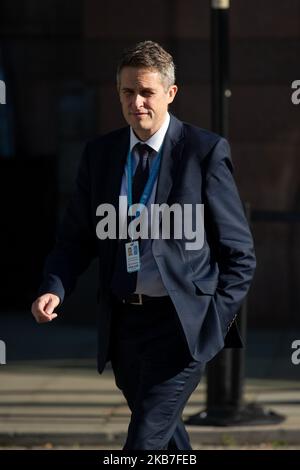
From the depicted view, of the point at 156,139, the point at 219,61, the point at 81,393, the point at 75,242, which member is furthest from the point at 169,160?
the point at 81,393

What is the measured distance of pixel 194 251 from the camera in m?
5.02

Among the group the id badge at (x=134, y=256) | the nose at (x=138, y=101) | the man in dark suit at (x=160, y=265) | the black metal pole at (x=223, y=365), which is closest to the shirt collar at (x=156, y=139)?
the man in dark suit at (x=160, y=265)

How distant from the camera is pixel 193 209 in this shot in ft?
16.4

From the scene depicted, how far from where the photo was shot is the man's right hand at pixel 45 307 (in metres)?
4.92

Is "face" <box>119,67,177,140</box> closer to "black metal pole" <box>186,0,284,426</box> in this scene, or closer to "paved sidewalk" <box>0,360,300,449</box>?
"black metal pole" <box>186,0,284,426</box>

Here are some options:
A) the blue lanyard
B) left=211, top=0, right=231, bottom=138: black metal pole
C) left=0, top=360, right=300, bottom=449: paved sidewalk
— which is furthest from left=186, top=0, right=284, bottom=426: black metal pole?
the blue lanyard

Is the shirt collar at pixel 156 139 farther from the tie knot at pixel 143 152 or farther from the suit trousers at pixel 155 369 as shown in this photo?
the suit trousers at pixel 155 369

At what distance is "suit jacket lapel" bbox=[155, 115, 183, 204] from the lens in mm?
4992

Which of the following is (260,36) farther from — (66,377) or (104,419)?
(104,419)

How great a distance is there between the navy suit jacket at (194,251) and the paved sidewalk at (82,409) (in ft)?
8.73

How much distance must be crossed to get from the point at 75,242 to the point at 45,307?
1.31ft
